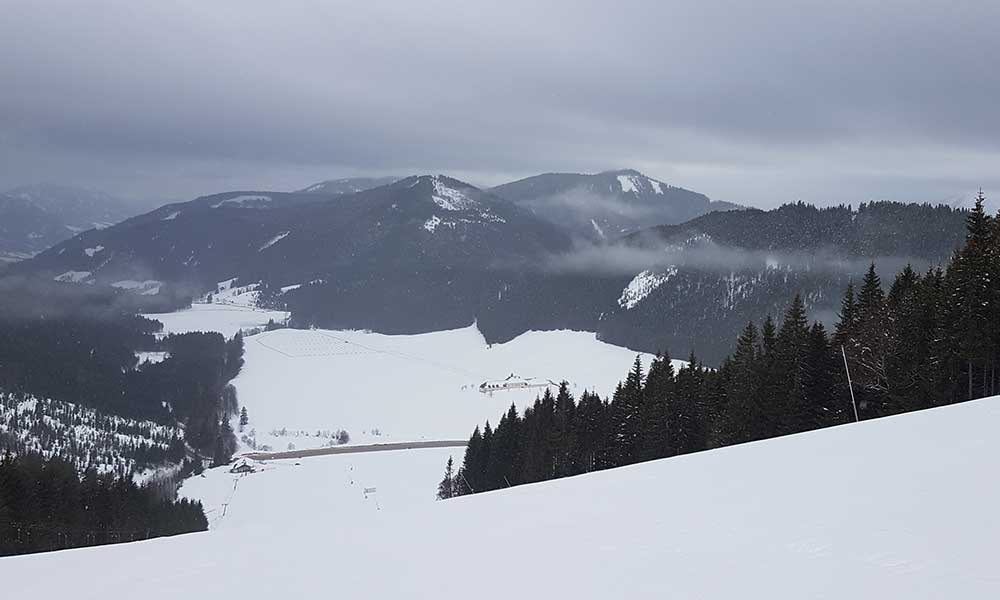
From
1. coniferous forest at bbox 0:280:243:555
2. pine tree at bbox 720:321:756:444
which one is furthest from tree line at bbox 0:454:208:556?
pine tree at bbox 720:321:756:444

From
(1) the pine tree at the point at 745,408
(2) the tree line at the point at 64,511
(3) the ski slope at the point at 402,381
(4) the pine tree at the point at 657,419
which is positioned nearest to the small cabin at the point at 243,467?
(3) the ski slope at the point at 402,381

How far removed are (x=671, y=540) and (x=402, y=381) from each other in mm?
138008

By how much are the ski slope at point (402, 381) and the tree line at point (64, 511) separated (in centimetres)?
5593

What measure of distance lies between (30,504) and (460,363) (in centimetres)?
12652

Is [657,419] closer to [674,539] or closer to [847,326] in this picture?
[847,326]

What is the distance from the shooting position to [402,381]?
5694 inches

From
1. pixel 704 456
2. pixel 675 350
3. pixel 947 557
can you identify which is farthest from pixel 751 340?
pixel 675 350

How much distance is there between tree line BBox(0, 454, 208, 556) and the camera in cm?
3491

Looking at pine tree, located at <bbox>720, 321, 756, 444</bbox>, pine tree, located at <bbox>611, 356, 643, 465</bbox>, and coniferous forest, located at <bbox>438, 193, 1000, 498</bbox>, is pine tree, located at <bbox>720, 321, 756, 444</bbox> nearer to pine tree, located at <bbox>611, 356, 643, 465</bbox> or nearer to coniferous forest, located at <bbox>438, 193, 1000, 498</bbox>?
coniferous forest, located at <bbox>438, 193, 1000, 498</bbox>

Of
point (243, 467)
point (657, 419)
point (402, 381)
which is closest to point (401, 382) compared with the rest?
point (402, 381)

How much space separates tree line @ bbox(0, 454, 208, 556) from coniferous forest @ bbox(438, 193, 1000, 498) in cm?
2633

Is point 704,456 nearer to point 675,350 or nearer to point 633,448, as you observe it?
point 633,448

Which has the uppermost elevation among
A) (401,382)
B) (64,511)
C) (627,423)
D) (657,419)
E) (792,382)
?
(792,382)

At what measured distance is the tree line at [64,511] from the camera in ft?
Answer: 115
